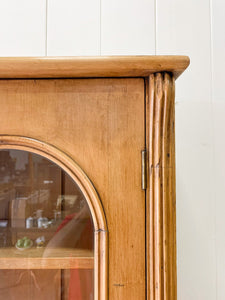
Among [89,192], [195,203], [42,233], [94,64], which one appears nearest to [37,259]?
[42,233]

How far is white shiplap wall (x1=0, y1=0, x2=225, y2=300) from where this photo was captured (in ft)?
2.32

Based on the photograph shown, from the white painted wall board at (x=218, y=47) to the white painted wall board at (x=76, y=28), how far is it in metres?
0.33

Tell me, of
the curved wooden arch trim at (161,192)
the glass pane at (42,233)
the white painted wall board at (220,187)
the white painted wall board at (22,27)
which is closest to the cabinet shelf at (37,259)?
the glass pane at (42,233)

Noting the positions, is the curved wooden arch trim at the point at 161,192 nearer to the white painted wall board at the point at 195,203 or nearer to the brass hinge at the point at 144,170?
the brass hinge at the point at 144,170

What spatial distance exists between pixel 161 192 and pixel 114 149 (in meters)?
0.10

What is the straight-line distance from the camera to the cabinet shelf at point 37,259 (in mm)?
434

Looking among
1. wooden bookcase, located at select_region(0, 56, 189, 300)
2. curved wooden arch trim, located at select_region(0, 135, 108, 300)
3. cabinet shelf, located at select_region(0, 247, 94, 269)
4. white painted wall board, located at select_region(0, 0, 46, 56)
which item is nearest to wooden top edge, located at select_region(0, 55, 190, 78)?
wooden bookcase, located at select_region(0, 56, 189, 300)

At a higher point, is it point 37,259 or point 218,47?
point 218,47

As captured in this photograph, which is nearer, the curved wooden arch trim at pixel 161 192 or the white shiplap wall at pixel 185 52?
the curved wooden arch trim at pixel 161 192

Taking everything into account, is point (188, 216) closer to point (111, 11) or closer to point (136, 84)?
point (136, 84)

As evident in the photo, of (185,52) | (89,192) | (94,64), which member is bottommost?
(89,192)

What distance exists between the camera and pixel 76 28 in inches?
29.1

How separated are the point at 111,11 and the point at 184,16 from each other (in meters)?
0.21

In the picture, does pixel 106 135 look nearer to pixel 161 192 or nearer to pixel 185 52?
pixel 161 192
